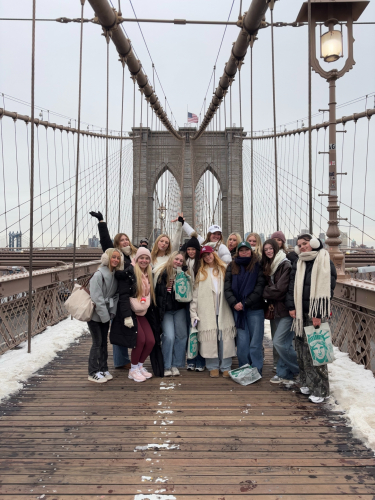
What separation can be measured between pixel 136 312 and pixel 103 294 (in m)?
0.31

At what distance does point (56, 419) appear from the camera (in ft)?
7.95

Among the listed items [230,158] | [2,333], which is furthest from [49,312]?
[230,158]

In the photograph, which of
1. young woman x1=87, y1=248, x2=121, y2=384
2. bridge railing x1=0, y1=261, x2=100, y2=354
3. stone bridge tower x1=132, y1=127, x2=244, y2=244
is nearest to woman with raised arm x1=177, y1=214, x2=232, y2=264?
young woman x1=87, y1=248, x2=121, y2=384

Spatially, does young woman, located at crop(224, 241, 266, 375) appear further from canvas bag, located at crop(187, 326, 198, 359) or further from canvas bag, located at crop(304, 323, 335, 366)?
canvas bag, located at crop(304, 323, 335, 366)

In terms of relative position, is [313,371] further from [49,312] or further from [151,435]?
[49,312]

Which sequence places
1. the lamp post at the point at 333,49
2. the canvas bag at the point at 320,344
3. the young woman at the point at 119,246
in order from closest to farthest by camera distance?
1. the canvas bag at the point at 320,344
2. the young woman at the point at 119,246
3. the lamp post at the point at 333,49

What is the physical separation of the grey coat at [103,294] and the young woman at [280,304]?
1199mm

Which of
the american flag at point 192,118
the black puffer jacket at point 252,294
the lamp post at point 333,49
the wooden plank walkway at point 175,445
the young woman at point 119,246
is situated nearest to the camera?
the wooden plank walkway at point 175,445

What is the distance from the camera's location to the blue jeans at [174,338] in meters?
3.29

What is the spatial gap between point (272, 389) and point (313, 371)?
391mm

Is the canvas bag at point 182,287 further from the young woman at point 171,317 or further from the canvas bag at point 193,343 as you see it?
the canvas bag at point 193,343

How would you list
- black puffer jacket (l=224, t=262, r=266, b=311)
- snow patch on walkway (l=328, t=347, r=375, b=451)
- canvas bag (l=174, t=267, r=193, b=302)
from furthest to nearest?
canvas bag (l=174, t=267, r=193, b=302), black puffer jacket (l=224, t=262, r=266, b=311), snow patch on walkway (l=328, t=347, r=375, b=451)

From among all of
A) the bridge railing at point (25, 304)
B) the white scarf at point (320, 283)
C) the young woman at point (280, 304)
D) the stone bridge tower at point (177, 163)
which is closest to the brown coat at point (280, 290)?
the young woman at point (280, 304)

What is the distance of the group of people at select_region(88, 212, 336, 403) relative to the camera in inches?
117
